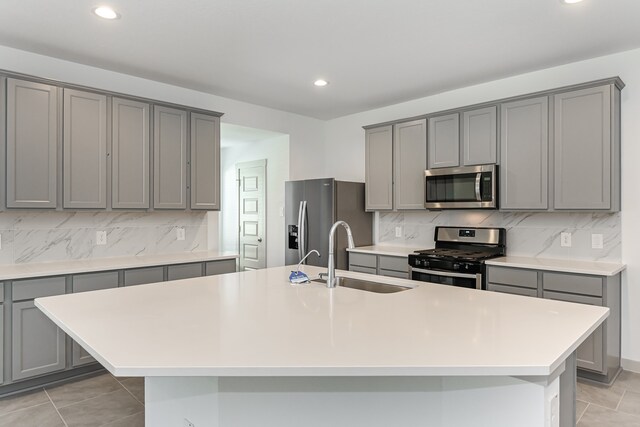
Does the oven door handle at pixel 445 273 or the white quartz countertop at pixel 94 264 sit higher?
the white quartz countertop at pixel 94 264

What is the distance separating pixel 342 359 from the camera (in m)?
1.21

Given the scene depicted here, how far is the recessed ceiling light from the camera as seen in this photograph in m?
2.63

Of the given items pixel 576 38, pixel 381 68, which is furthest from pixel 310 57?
pixel 576 38

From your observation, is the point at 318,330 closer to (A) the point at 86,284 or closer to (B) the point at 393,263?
(A) the point at 86,284

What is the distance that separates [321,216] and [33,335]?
289cm

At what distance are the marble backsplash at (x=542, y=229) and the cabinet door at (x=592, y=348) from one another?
24.8 inches

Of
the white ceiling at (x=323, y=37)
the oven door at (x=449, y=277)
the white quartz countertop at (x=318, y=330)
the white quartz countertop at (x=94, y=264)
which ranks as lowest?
the oven door at (x=449, y=277)

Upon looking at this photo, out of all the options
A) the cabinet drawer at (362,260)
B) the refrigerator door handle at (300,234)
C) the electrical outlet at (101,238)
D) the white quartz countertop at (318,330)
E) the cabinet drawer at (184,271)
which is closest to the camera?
the white quartz countertop at (318,330)

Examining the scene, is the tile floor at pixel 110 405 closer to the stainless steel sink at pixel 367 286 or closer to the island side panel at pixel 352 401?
the stainless steel sink at pixel 367 286

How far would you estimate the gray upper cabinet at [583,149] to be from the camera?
3160 mm

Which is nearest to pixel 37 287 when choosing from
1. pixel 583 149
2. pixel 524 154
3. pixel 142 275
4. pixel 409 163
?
pixel 142 275

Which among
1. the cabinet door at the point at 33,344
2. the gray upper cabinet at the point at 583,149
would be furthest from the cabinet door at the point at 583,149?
the cabinet door at the point at 33,344

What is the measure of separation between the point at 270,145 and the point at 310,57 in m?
2.38

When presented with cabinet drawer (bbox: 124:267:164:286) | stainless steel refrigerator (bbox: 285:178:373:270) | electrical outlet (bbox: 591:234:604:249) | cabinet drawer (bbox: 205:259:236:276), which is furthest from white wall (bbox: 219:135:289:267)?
electrical outlet (bbox: 591:234:604:249)
